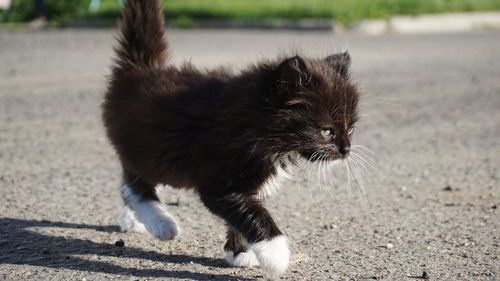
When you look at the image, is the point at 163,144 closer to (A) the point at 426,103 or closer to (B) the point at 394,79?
(A) the point at 426,103

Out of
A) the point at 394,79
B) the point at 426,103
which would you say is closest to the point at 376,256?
the point at 426,103

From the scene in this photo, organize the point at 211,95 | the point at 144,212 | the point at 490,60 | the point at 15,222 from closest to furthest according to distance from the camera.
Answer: the point at 211,95 → the point at 144,212 → the point at 15,222 → the point at 490,60

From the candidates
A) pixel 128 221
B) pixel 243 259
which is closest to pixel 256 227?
pixel 243 259

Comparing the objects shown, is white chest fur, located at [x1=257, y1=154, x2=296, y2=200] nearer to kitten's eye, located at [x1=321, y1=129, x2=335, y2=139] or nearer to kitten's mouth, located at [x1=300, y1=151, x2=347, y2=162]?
kitten's mouth, located at [x1=300, y1=151, x2=347, y2=162]

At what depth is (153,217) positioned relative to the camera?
5.41 metres

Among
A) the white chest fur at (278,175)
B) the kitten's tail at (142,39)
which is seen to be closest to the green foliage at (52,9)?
the kitten's tail at (142,39)

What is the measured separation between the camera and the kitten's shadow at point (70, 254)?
477 centimetres

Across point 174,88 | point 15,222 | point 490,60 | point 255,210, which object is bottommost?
point 490,60

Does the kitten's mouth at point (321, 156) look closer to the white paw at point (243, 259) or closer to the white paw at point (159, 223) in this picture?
the white paw at point (243, 259)

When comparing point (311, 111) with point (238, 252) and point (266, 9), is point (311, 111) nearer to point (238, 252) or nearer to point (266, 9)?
point (238, 252)

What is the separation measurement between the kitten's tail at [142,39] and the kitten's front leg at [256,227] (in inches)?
62.1

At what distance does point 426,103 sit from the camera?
11438 millimetres

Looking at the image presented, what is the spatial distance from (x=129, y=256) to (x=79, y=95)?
6.70 m

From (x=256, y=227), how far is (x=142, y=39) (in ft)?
6.44
